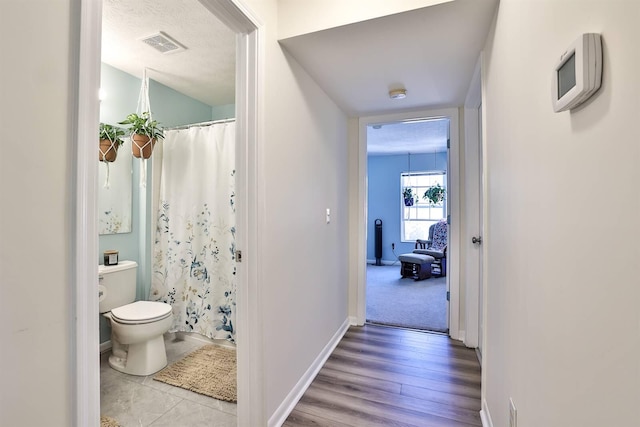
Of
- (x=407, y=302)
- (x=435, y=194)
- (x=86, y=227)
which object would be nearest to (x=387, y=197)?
(x=435, y=194)

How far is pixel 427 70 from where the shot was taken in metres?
2.02

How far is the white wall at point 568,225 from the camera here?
19.3 inches

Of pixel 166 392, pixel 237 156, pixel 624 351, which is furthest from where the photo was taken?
pixel 166 392

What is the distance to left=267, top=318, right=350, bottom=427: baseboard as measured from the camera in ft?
5.43

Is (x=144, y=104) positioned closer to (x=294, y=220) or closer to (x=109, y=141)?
(x=109, y=141)

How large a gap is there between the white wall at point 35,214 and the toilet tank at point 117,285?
2.00 metres

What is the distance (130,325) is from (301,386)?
1.25 metres

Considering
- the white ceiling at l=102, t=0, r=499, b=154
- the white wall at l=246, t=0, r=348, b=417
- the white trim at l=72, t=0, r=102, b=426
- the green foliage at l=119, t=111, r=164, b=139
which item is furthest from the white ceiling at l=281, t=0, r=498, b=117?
the green foliage at l=119, t=111, r=164, b=139

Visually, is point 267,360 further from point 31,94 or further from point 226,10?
point 226,10

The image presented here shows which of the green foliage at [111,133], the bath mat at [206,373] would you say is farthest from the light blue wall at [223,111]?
the bath mat at [206,373]

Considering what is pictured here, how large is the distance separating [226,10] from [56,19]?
2.67 feet

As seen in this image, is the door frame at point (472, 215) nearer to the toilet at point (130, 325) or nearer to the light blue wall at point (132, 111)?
the toilet at point (130, 325)

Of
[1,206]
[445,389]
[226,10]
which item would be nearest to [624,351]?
[1,206]

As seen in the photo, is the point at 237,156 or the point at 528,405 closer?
the point at 528,405
